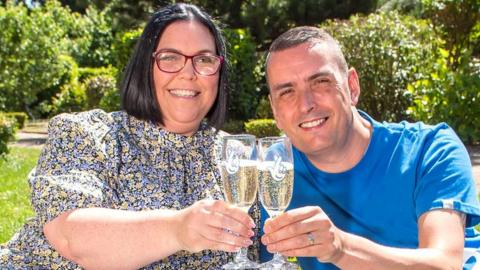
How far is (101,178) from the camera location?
247cm

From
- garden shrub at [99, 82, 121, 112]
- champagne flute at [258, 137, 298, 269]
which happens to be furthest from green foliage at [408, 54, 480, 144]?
champagne flute at [258, 137, 298, 269]

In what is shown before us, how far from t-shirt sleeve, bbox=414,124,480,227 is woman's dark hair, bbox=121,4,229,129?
95 cm

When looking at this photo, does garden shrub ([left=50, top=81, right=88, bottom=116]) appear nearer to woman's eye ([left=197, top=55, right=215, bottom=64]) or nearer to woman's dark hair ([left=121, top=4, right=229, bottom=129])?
woman's dark hair ([left=121, top=4, right=229, bottom=129])

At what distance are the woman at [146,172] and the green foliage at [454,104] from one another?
27.7ft

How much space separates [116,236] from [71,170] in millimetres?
393

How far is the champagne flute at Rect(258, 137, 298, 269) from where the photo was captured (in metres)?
1.95

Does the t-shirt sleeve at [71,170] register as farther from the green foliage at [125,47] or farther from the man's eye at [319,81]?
the green foliage at [125,47]

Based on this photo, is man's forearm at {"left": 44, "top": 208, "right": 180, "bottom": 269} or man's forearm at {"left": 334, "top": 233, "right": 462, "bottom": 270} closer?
man's forearm at {"left": 334, "top": 233, "right": 462, "bottom": 270}

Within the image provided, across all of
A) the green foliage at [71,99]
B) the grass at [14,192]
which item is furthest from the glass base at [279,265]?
the green foliage at [71,99]

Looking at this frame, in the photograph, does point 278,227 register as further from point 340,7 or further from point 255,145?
point 340,7

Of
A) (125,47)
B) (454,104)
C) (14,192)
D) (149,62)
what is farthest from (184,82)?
(125,47)

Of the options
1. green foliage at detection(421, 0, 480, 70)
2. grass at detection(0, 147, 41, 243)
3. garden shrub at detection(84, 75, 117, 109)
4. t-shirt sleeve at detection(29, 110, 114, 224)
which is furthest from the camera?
garden shrub at detection(84, 75, 117, 109)

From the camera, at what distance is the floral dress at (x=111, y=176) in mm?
2377

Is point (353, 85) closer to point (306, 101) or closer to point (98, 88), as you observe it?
point (306, 101)
